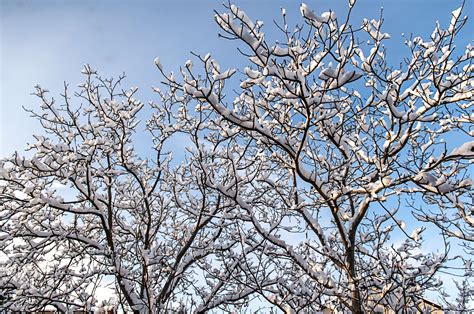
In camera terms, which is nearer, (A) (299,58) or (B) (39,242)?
(A) (299,58)

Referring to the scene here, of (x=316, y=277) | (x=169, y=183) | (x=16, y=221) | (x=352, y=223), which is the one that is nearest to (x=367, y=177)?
(x=352, y=223)

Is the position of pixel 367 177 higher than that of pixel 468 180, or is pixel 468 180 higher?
pixel 367 177

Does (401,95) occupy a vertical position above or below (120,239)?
below

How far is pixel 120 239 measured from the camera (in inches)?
370

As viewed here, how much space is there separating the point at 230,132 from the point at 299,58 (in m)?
1.09

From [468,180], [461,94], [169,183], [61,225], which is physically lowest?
[468,180]

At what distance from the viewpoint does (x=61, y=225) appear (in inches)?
324

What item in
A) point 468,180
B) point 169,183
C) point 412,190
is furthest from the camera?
point 169,183

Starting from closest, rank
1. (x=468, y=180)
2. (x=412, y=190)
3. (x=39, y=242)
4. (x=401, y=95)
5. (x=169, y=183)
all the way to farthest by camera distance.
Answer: (x=468, y=180)
(x=412, y=190)
(x=401, y=95)
(x=39, y=242)
(x=169, y=183)

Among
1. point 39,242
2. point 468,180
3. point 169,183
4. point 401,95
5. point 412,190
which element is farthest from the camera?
point 169,183

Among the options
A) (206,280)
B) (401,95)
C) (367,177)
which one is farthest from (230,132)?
(206,280)

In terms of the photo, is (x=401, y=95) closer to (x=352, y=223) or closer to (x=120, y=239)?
(x=352, y=223)

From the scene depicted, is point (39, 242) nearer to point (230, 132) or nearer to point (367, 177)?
point (230, 132)

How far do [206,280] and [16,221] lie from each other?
166 inches
